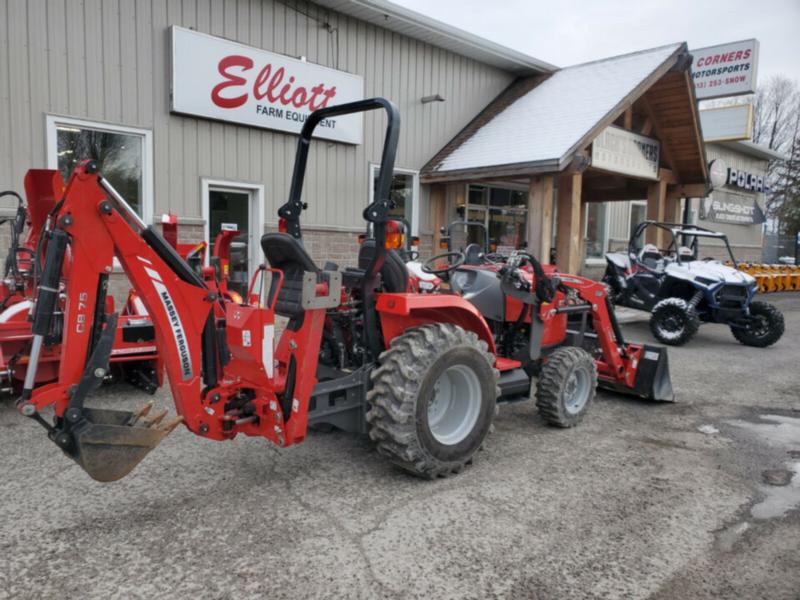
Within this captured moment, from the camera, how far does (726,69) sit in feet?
55.7

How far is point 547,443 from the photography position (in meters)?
4.64

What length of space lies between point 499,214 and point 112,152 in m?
8.82

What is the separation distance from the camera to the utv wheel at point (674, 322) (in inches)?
361

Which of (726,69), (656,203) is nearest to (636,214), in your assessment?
(726,69)

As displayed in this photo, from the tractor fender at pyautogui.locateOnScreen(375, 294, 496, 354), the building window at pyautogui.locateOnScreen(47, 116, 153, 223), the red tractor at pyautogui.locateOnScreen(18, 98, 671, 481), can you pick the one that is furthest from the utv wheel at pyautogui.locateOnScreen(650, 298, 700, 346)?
the building window at pyautogui.locateOnScreen(47, 116, 153, 223)

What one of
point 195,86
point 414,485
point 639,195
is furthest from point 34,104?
point 639,195

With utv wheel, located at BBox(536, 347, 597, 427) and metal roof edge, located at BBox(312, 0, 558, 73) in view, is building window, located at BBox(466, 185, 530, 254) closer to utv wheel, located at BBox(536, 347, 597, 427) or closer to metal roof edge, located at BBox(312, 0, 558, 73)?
metal roof edge, located at BBox(312, 0, 558, 73)

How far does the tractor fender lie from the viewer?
3713 mm

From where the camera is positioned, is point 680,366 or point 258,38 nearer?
point 680,366

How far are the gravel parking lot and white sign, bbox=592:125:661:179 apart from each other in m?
7.35

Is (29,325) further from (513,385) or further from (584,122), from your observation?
(584,122)

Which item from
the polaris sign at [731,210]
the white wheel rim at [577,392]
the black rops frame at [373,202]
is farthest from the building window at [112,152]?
the polaris sign at [731,210]

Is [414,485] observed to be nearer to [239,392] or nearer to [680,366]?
[239,392]

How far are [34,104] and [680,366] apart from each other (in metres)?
8.68
